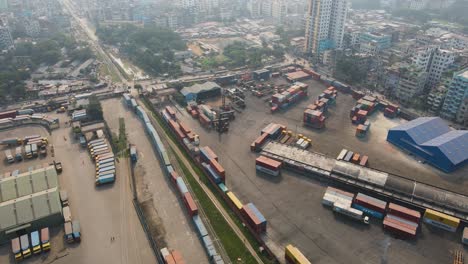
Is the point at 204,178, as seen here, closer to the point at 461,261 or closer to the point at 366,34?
the point at 461,261

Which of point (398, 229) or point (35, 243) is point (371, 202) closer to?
point (398, 229)

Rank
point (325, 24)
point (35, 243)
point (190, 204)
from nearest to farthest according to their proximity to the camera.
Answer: point (35, 243), point (190, 204), point (325, 24)

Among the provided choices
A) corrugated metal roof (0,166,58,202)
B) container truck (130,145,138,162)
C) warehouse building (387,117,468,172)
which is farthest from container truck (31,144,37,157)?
warehouse building (387,117,468,172)

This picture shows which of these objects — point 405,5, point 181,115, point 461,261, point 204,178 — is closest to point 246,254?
point 204,178

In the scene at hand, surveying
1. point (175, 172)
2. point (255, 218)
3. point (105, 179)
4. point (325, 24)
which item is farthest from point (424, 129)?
point (325, 24)

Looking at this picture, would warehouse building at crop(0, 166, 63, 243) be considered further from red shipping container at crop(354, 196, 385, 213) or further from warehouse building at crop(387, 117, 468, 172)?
warehouse building at crop(387, 117, 468, 172)

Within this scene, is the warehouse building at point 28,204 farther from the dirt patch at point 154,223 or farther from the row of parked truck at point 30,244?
the dirt patch at point 154,223
